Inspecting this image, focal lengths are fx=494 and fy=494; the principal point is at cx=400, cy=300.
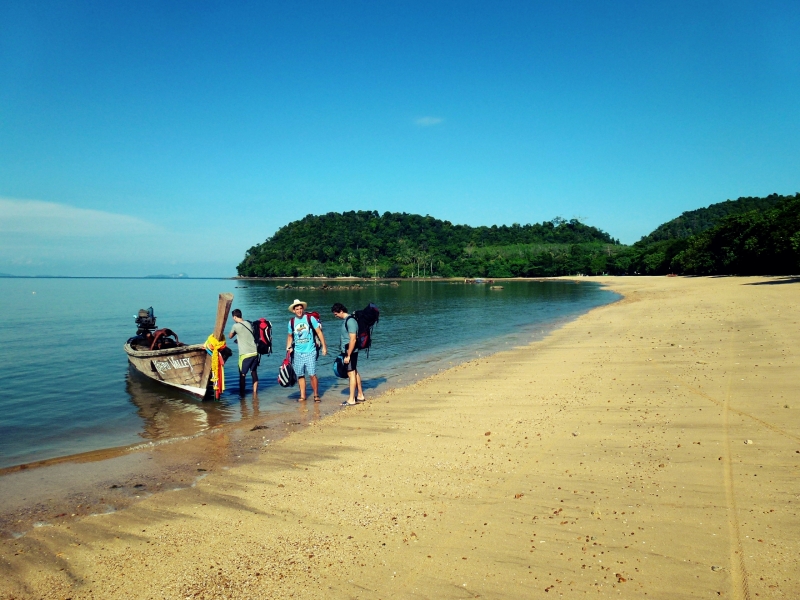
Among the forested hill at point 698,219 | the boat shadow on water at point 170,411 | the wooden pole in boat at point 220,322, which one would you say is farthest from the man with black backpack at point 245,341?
the forested hill at point 698,219

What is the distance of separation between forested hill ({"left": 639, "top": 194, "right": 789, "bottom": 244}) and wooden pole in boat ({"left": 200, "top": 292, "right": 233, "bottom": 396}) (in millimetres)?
158226

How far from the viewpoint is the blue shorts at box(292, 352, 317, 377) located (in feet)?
35.0

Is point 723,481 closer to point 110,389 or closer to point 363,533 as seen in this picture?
point 363,533

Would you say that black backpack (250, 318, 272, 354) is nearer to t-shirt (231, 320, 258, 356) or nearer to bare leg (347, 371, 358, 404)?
t-shirt (231, 320, 258, 356)

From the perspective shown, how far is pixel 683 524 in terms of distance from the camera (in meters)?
4.36

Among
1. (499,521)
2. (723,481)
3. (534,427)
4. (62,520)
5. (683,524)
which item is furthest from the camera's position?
(534,427)

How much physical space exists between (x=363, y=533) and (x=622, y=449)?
11.7ft

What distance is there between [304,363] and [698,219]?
199344mm

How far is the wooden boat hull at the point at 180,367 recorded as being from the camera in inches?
492

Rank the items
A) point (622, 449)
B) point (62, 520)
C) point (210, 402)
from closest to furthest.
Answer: point (62, 520) < point (622, 449) < point (210, 402)

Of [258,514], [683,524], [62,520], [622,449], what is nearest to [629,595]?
[683,524]

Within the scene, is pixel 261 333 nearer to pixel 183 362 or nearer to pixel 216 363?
pixel 216 363

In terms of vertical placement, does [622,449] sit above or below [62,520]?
above

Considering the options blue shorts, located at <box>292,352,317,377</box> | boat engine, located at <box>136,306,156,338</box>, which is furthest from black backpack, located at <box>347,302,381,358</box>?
boat engine, located at <box>136,306,156,338</box>
